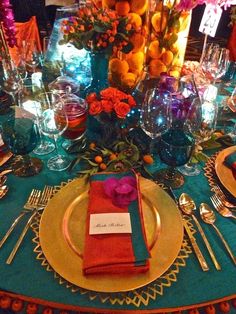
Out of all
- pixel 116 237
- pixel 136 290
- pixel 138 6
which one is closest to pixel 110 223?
pixel 116 237

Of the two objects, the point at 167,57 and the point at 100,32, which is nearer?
the point at 100,32

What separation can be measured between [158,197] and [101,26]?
544 mm

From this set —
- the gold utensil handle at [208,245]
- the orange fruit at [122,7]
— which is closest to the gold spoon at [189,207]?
the gold utensil handle at [208,245]

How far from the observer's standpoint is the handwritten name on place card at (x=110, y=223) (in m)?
0.63

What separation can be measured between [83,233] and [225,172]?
47 centimetres

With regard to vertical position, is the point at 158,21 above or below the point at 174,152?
above

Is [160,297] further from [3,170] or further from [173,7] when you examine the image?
[173,7]

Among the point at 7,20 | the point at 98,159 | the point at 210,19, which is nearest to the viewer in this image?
the point at 98,159

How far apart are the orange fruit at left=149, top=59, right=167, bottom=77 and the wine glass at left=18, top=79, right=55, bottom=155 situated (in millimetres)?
447

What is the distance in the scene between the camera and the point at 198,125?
0.90 m

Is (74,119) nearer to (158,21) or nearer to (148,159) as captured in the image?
(148,159)

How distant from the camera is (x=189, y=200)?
30.2 inches

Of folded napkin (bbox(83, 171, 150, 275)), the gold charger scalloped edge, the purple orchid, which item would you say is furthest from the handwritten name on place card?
the purple orchid

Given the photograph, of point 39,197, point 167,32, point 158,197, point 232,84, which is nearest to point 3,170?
point 39,197
